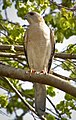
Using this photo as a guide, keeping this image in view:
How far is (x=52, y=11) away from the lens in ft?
20.2

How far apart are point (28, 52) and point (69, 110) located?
159 cm

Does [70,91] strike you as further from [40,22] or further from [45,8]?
[45,8]

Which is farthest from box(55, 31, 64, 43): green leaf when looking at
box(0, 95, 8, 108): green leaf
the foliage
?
box(0, 95, 8, 108): green leaf

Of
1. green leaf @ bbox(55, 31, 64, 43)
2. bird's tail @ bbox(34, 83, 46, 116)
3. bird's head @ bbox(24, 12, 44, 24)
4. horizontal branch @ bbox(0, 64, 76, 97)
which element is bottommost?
bird's tail @ bbox(34, 83, 46, 116)

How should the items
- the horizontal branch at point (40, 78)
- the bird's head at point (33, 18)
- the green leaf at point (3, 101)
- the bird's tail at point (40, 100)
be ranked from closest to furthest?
the horizontal branch at point (40, 78) < the bird's tail at point (40, 100) < the bird's head at point (33, 18) < the green leaf at point (3, 101)

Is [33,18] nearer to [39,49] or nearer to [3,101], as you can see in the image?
[39,49]

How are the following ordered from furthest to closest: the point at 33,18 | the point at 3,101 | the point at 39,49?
the point at 3,101 → the point at 33,18 → the point at 39,49

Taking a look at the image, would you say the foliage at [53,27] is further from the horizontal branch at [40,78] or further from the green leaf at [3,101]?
the horizontal branch at [40,78]

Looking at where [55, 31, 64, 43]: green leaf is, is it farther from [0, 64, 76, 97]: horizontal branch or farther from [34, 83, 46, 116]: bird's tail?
[0, 64, 76, 97]: horizontal branch

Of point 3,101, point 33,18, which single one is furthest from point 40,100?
point 3,101

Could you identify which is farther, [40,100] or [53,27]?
[53,27]

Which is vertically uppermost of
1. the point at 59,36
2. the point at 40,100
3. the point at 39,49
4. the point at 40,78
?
the point at 40,78

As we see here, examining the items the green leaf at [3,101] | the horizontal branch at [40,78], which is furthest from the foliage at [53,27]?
the horizontal branch at [40,78]

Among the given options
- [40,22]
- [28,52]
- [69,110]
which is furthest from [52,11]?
[69,110]
